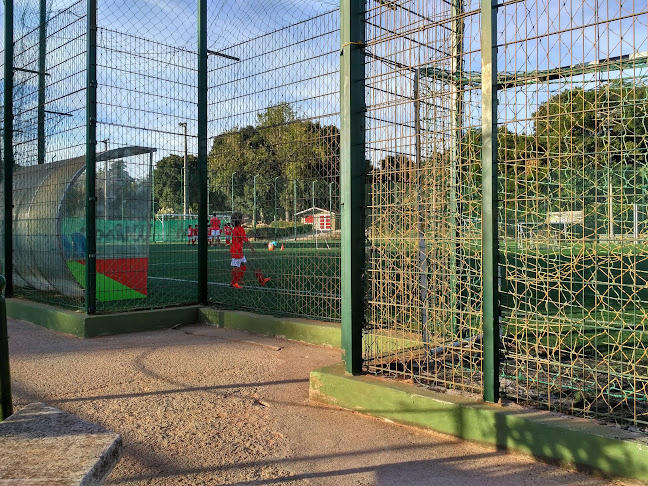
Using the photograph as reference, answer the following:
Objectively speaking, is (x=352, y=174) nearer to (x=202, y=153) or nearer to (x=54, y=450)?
(x=54, y=450)

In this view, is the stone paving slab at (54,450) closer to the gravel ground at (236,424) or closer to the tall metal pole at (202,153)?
the gravel ground at (236,424)

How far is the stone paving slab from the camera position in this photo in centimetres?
213

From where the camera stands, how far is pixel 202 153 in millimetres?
8828

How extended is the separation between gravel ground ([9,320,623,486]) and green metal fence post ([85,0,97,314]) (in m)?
1.16

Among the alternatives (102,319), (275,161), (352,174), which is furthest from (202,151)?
(352,174)

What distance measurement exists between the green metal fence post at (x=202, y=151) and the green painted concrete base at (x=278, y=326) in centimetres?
61

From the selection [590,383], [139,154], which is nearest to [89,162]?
[139,154]

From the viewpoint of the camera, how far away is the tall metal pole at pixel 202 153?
8.76m

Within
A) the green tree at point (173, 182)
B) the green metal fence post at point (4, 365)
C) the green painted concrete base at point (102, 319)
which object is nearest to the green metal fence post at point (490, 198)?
the green metal fence post at point (4, 365)

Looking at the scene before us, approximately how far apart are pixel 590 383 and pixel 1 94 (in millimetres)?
11095

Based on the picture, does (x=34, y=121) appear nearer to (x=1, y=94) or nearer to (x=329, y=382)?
(x=1, y=94)

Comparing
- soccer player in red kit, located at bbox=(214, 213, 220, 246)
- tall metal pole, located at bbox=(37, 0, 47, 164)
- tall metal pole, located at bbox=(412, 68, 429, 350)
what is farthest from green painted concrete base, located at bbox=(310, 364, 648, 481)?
tall metal pole, located at bbox=(37, 0, 47, 164)

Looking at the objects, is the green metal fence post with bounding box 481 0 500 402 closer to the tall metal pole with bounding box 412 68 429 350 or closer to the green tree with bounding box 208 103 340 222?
the tall metal pole with bounding box 412 68 429 350

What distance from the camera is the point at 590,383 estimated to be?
15.1 feet
